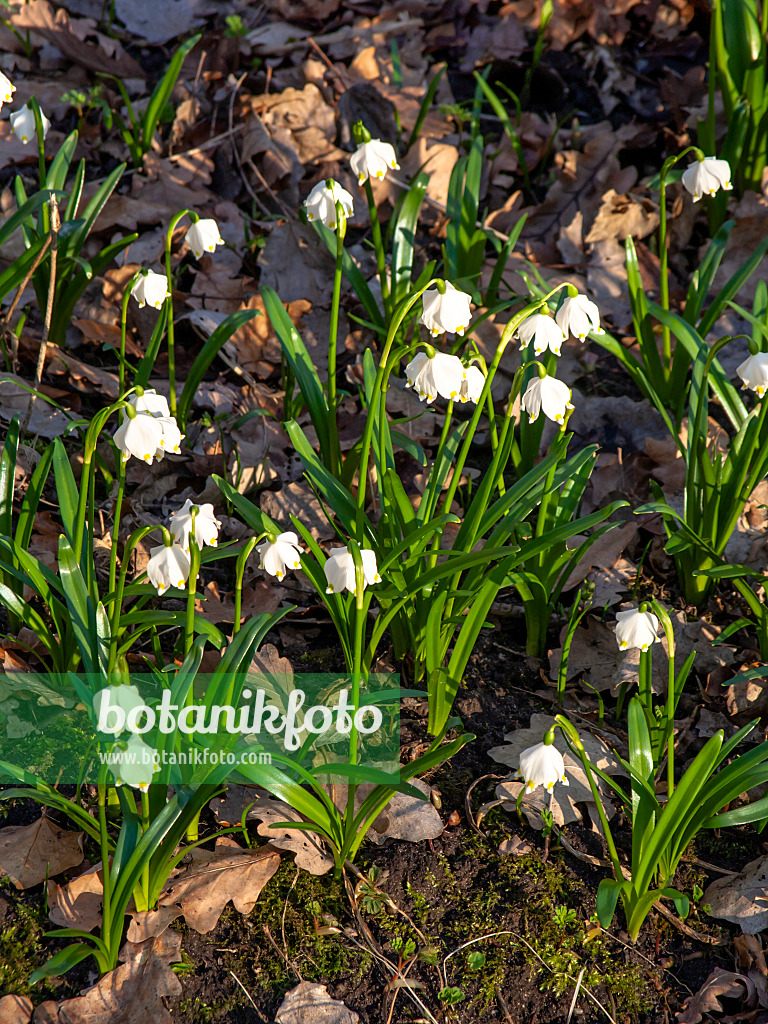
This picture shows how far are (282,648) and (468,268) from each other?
5.39 feet

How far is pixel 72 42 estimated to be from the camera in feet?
13.5

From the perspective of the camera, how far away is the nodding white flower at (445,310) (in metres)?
1.76

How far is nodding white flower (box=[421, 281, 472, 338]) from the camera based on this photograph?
1.76m

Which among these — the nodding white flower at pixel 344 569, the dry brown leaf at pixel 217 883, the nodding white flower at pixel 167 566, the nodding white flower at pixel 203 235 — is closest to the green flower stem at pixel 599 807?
the nodding white flower at pixel 344 569

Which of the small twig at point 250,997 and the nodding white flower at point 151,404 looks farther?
the nodding white flower at point 151,404

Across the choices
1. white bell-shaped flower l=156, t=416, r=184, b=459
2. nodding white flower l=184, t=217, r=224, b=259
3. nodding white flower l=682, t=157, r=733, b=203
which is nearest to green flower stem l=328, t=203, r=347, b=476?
nodding white flower l=184, t=217, r=224, b=259

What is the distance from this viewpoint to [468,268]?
125 inches

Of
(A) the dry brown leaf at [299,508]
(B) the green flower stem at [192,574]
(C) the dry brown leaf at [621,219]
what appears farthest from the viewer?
(C) the dry brown leaf at [621,219]

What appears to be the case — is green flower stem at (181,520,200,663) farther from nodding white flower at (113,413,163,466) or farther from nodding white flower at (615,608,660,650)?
nodding white flower at (615,608,660,650)

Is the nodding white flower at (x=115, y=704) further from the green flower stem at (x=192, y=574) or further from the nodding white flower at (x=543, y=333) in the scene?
the nodding white flower at (x=543, y=333)

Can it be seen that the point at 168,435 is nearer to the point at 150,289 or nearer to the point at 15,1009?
the point at 150,289

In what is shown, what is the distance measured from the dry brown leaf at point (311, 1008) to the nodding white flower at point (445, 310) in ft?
4.51

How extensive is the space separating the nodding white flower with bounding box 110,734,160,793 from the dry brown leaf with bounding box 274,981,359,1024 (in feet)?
1.84

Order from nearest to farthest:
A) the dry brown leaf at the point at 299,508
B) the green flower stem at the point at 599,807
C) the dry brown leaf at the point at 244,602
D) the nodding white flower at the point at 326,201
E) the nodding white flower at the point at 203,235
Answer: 1. the green flower stem at the point at 599,807
2. the nodding white flower at the point at 326,201
3. the dry brown leaf at the point at 244,602
4. the nodding white flower at the point at 203,235
5. the dry brown leaf at the point at 299,508
